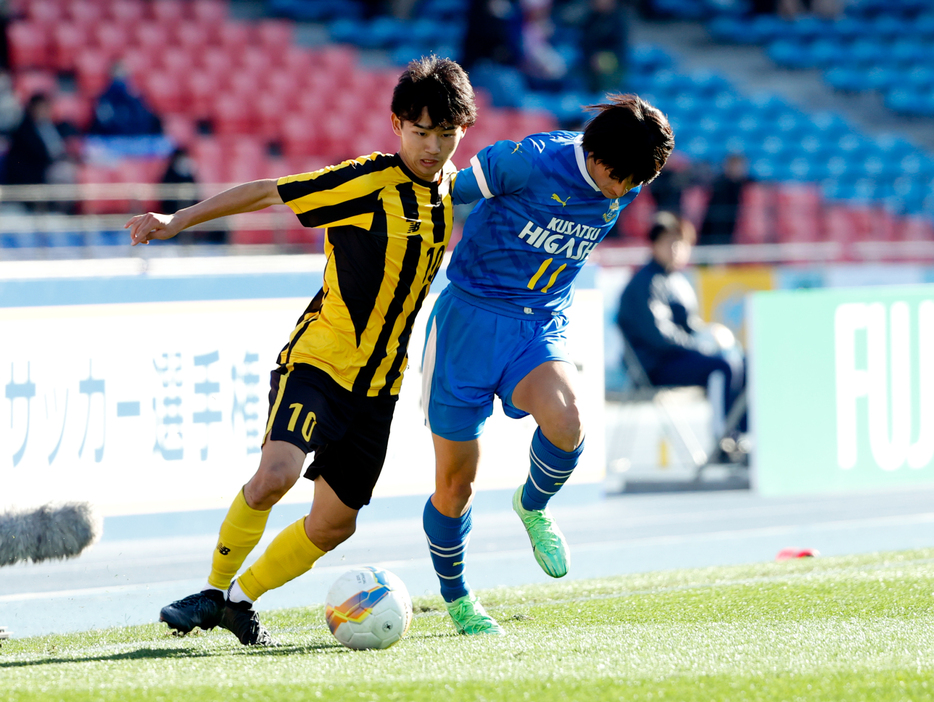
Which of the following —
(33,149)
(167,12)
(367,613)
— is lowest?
(367,613)

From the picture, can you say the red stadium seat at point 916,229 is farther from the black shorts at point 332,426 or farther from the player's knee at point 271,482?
the player's knee at point 271,482

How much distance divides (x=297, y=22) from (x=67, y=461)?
1188cm

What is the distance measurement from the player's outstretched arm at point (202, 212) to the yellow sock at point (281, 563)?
1080 millimetres

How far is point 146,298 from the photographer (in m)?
6.56

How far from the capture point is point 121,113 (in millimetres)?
12242

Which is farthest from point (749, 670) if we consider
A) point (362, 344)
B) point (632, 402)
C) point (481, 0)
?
point (481, 0)

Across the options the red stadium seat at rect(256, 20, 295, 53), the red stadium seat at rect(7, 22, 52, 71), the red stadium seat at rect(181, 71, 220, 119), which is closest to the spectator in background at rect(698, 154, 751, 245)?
the red stadium seat at rect(181, 71, 220, 119)

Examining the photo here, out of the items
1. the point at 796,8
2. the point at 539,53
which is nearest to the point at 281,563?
the point at 539,53

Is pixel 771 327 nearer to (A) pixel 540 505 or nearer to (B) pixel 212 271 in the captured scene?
(B) pixel 212 271

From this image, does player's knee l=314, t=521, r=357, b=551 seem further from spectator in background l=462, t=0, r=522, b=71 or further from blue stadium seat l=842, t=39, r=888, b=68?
blue stadium seat l=842, t=39, r=888, b=68

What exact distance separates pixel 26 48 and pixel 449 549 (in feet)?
37.2

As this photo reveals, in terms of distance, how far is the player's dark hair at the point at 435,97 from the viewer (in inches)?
152

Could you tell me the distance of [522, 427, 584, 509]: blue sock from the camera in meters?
4.33

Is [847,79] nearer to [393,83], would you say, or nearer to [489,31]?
[489,31]
